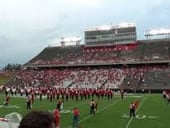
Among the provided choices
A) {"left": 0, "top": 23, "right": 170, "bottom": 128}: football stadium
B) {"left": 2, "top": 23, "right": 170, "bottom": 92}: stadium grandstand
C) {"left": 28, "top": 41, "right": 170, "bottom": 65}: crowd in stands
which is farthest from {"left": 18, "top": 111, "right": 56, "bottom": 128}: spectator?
{"left": 28, "top": 41, "right": 170, "bottom": 65}: crowd in stands

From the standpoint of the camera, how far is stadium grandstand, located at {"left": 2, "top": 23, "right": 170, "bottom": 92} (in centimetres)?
6725

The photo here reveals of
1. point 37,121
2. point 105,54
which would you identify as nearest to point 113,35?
point 105,54

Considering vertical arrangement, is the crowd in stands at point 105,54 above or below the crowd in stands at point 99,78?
above

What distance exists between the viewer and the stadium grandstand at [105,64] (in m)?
Result: 67.2

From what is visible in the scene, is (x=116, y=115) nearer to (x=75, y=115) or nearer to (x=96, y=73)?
(x=75, y=115)

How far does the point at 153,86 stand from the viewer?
6412 centimetres

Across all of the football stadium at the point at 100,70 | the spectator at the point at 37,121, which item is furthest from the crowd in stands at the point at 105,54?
the spectator at the point at 37,121

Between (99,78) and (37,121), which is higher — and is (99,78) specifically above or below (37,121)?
below

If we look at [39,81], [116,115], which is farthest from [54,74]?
[116,115]

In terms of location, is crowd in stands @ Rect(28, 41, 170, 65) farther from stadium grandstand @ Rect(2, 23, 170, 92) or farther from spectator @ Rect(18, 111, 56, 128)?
spectator @ Rect(18, 111, 56, 128)

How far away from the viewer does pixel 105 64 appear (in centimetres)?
7750

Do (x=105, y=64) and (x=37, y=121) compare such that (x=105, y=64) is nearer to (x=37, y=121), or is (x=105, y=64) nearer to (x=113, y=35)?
(x=113, y=35)

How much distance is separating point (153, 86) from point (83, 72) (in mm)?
14503

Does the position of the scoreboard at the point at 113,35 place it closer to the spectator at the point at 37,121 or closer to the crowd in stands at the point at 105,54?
the crowd in stands at the point at 105,54
